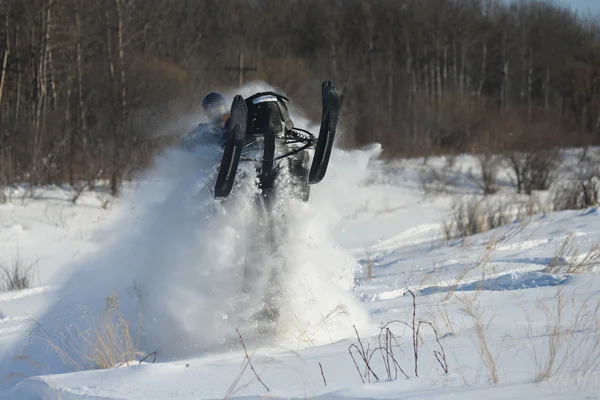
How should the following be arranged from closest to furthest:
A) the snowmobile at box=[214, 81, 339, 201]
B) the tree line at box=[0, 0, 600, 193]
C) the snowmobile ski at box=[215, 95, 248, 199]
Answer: the snowmobile ski at box=[215, 95, 248, 199]
the snowmobile at box=[214, 81, 339, 201]
the tree line at box=[0, 0, 600, 193]

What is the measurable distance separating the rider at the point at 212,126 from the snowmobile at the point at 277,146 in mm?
217

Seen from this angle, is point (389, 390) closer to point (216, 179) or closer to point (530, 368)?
point (530, 368)

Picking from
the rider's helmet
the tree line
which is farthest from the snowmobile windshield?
the tree line

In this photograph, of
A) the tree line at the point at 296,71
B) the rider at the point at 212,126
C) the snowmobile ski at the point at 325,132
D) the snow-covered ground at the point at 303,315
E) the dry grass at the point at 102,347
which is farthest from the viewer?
the tree line at the point at 296,71

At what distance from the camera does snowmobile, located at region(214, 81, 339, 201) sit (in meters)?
5.50

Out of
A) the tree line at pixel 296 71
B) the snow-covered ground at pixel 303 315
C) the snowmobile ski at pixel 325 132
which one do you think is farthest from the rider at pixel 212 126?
the tree line at pixel 296 71

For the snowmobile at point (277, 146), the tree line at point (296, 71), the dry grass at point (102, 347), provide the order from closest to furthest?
the dry grass at point (102, 347), the snowmobile at point (277, 146), the tree line at point (296, 71)

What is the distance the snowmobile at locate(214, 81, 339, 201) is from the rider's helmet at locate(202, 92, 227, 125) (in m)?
0.27

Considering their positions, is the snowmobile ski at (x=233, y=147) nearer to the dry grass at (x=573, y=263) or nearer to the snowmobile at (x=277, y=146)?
the snowmobile at (x=277, y=146)

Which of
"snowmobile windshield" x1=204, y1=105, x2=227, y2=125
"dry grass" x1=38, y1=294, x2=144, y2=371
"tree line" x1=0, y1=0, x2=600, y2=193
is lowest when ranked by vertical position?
"dry grass" x1=38, y1=294, x2=144, y2=371

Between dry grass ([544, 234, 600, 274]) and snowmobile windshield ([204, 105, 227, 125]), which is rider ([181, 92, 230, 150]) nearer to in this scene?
snowmobile windshield ([204, 105, 227, 125])

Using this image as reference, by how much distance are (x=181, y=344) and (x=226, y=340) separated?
381 millimetres

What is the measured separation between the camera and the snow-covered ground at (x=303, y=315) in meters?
3.96

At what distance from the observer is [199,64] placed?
4047 cm
